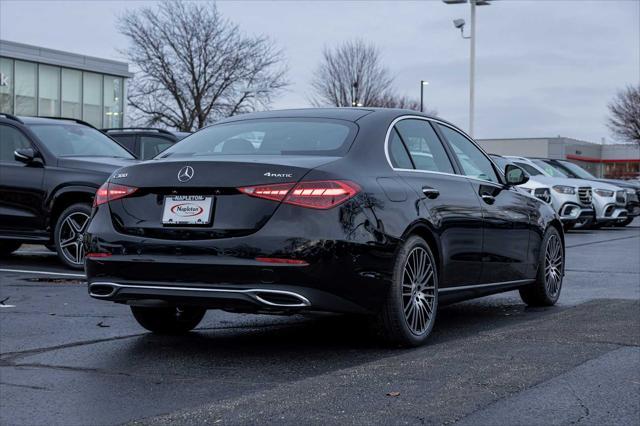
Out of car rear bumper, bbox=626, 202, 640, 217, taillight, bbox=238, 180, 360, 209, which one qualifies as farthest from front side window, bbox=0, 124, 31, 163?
car rear bumper, bbox=626, 202, 640, 217

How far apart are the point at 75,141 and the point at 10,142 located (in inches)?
29.8

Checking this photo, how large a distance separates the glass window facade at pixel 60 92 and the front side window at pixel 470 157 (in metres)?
38.4

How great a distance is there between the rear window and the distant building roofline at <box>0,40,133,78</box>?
3992 cm

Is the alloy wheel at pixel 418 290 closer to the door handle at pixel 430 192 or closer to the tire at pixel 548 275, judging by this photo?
the door handle at pixel 430 192

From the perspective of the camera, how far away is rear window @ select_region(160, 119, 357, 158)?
248 inches

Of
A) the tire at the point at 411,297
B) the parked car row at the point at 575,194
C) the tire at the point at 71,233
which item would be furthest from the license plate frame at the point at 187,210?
the parked car row at the point at 575,194

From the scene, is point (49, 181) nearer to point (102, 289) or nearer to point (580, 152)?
point (102, 289)

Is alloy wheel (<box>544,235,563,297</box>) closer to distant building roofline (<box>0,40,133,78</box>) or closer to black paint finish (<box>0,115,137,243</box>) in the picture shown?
black paint finish (<box>0,115,137,243</box>)

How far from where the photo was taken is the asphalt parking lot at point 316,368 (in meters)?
4.51

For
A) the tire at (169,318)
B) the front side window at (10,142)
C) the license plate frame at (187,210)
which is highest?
the front side window at (10,142)

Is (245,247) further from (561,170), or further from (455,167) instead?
(561,170)

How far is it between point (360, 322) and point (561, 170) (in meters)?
17.3

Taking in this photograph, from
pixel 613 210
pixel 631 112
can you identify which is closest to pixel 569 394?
pixel 613 210

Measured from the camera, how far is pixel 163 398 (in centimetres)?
502
